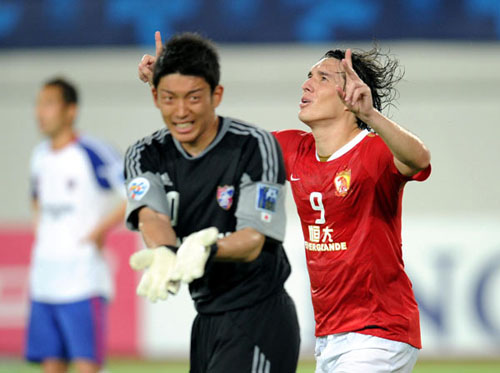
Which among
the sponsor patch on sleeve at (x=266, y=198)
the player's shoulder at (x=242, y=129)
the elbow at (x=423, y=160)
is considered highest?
the player's shoulder at (x=242, y=129)

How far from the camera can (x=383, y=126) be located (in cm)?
382

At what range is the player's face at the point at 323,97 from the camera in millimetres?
4418

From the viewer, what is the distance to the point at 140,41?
12203 mm

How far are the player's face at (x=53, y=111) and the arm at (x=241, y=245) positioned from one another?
3804 mm

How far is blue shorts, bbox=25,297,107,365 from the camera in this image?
6.75 meters

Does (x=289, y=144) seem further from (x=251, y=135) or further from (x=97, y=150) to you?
(x=97, y=150)

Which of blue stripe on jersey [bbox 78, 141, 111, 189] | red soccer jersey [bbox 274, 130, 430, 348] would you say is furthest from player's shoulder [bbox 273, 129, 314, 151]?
blue stripe on jersey [bbox 78, 141, 111, 189]

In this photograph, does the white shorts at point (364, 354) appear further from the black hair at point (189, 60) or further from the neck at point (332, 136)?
the black hair at point (189, 60)

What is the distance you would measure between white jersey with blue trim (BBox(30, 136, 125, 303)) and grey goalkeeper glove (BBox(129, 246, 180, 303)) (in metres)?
3.67

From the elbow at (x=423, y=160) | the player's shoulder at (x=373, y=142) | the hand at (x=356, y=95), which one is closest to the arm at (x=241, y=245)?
the hand at (x=356, y=95)

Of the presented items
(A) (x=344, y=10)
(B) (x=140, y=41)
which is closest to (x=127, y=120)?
(B) (x=140, y=41)

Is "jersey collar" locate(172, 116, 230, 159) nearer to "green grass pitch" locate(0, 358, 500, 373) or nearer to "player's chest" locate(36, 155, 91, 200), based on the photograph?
"player's chest" locate(36, 155, 91, 200)

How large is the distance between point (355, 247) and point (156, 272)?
1.28m

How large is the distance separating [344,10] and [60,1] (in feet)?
12.2
